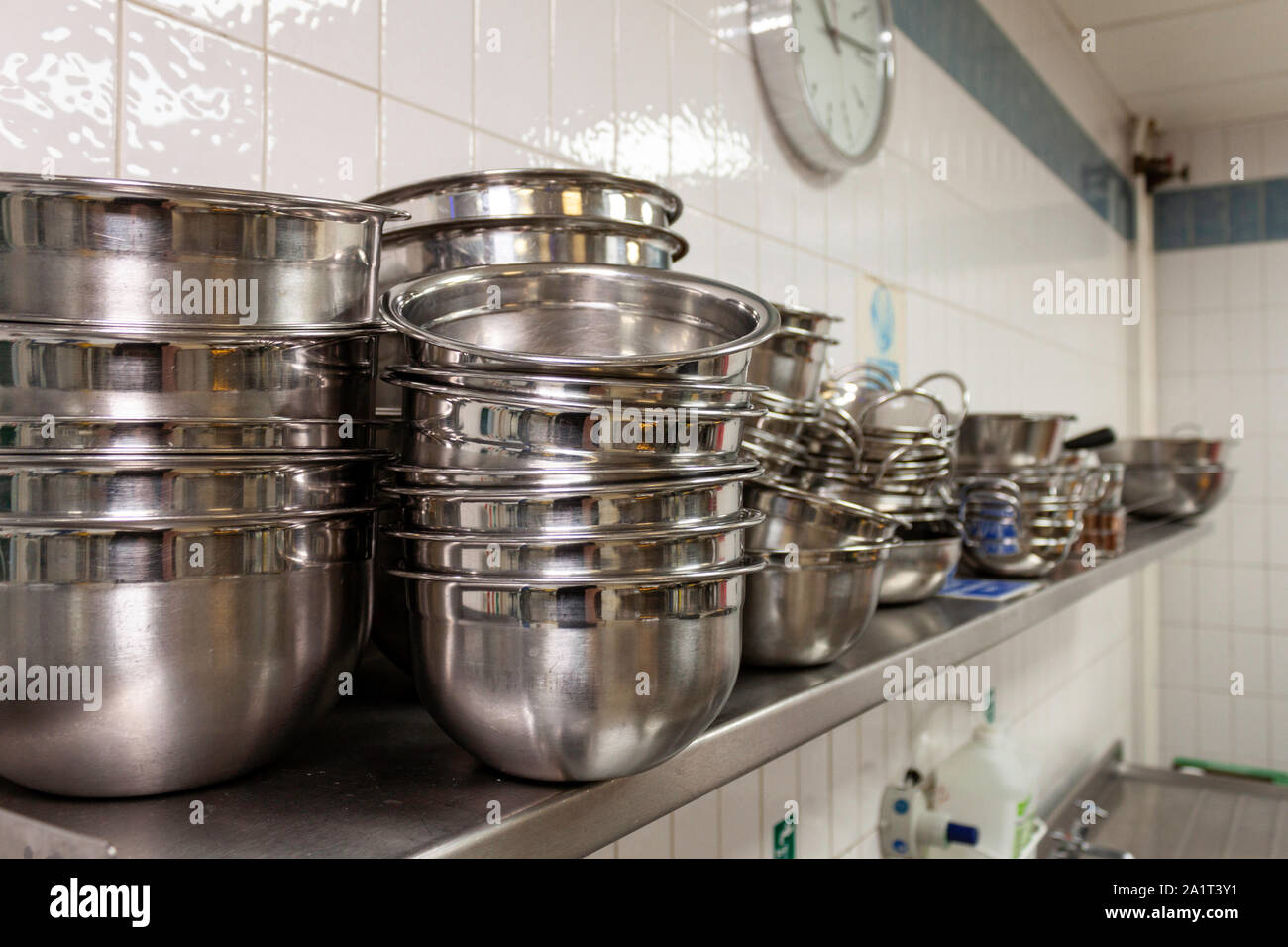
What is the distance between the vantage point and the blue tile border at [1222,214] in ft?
14.9

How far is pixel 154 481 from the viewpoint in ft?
1.59

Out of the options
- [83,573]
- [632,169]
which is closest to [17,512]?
[83,573]

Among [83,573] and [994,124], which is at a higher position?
[994,124]

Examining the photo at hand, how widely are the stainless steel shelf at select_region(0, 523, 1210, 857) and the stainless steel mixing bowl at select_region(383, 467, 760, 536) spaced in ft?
0.49

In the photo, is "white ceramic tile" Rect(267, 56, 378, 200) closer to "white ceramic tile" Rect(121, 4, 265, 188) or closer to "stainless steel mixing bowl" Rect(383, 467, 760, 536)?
"white ceramic tile" Rect(121, 4, 265, 188)

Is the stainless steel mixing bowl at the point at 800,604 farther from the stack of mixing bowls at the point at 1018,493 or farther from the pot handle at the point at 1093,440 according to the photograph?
the pot handle at the point at 1093,440

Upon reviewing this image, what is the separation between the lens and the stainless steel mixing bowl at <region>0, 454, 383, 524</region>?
48 cm

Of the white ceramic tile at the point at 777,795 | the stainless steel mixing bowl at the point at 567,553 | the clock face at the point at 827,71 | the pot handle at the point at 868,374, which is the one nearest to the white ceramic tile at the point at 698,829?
the white ceramic tile at the point at 777,795

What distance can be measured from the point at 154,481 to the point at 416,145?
1.90 feet

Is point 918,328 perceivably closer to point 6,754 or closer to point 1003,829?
point 1003,829

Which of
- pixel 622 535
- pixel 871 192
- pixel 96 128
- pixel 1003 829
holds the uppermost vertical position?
pixel 871 192

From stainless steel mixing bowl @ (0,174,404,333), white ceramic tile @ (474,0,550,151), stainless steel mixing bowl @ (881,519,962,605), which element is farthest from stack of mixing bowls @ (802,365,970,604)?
stainless steel mixing bowl @ (0,174,404,333)

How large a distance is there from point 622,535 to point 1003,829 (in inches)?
75.0

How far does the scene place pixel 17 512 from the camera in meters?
0.48
